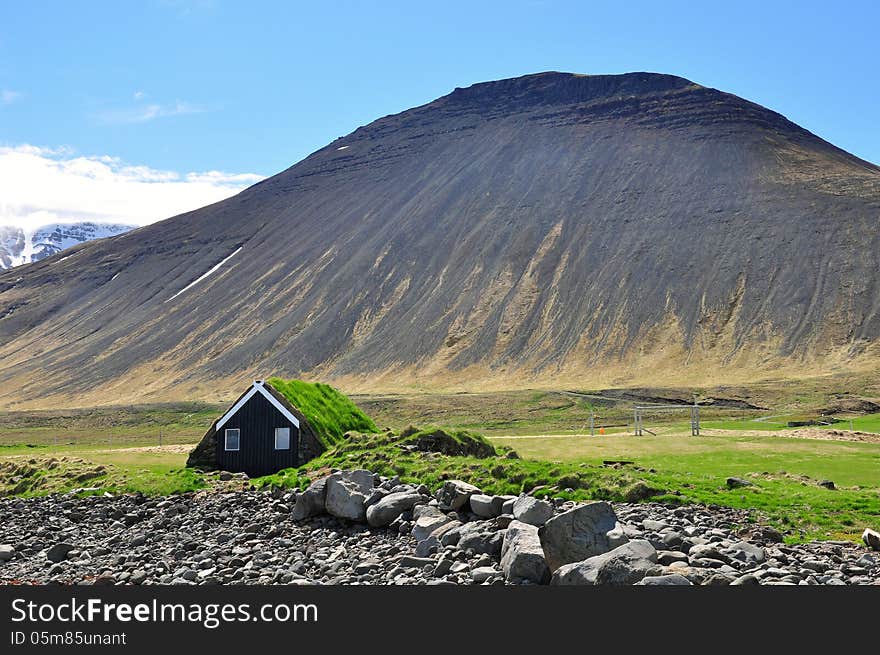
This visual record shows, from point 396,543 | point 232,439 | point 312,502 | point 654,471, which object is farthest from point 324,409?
point 396,543

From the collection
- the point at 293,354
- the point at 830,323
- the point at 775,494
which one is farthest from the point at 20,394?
the point at 775,494

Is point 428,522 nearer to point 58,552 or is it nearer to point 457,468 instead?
point 457,468

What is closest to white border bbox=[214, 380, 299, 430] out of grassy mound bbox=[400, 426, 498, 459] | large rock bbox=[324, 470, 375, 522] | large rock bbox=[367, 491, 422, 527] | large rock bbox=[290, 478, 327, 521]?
grassy mound bbox=[400, 426, 498, 459]

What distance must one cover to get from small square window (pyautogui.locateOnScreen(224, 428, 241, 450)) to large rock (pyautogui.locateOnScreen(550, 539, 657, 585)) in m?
19.1

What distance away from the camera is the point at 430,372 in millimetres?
97938

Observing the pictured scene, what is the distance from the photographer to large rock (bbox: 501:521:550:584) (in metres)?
12.1

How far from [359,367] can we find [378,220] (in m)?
40.0

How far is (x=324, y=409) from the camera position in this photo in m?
30.9

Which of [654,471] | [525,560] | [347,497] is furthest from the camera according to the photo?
[654,471]

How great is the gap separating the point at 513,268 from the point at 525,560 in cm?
10246

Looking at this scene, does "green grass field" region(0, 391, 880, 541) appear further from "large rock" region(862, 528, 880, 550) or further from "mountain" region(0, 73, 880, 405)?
"mountain" region(0, 73, 880, 405)

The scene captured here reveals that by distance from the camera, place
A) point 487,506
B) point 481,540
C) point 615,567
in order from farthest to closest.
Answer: point 487,506 → point 481,540 → point 615,567

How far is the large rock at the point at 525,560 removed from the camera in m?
12.1

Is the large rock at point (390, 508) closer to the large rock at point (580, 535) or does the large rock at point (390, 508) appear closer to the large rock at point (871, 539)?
the large rock at point (580, 535)
